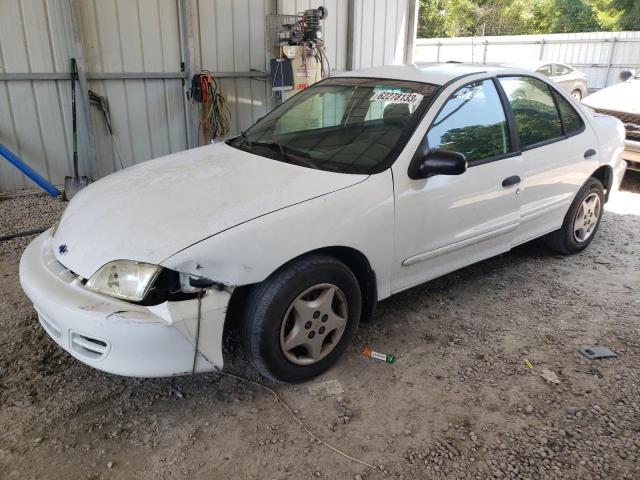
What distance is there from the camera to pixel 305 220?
2.48 m

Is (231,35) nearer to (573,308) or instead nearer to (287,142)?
(287,142)

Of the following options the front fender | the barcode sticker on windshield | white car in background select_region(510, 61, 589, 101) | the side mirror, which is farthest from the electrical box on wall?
white car in background select_region(510, 61, 589, 101)

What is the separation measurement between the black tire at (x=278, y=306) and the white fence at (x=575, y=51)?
16.2m

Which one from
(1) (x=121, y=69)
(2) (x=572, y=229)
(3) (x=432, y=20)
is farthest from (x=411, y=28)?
(3) (x=432, y=20)

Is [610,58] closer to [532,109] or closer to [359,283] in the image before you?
[532,109]

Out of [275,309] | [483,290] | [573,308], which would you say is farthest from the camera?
[483,290]

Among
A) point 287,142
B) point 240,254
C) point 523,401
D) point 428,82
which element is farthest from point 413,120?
point 523,401

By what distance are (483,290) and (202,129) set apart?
4.43m

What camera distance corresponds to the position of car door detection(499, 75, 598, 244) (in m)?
3.60

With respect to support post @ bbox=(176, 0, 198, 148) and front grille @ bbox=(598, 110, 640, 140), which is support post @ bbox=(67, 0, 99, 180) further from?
front grille @ bbox=(598, 110, 640, 140)

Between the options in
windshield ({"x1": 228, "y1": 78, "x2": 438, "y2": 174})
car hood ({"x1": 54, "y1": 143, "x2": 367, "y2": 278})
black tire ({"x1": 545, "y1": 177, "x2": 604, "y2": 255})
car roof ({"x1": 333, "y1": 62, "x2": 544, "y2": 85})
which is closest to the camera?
car hood ({"x1": 54, "y1": 143, "x2": 367, "y2": 278})

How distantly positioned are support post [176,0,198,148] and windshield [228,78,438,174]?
3183 millimetres

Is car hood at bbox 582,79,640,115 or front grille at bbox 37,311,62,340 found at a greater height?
car hood at bbox 582,79,640,115

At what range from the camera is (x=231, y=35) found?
681 cm
